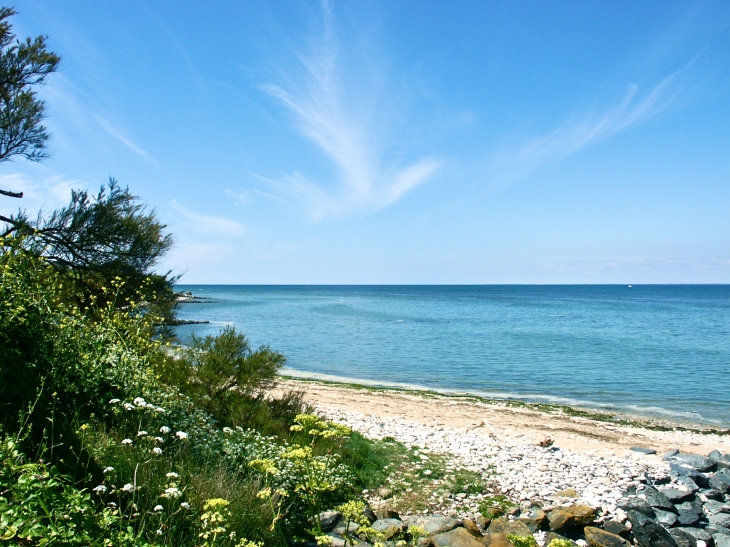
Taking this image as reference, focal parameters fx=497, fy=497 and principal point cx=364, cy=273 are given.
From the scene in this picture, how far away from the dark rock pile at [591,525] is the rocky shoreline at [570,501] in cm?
2

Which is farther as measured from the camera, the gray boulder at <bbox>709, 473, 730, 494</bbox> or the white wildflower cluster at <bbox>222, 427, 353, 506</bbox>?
the gray boulder at <bbox>709, 473, 730, 494</bbox>

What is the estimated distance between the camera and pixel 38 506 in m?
3.64

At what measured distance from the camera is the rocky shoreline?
751 centimetres

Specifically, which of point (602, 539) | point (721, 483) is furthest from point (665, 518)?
point (721, 483)

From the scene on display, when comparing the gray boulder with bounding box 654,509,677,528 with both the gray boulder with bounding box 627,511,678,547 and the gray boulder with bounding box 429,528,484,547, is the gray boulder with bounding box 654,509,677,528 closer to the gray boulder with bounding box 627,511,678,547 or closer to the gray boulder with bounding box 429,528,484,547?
the gray boulder with bounding box 627,511,678,547

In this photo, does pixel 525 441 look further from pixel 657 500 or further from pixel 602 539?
pixel 602 539

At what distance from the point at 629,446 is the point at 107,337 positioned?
1394 centimetres

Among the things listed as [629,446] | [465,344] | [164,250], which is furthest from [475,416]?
[465,344]

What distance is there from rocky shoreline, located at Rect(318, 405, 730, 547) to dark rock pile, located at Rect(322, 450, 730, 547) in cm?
2

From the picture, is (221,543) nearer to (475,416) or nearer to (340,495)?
(340,495)

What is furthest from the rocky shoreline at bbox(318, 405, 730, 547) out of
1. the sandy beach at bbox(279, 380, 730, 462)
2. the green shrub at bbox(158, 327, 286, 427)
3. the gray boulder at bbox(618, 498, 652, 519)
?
the green shrub at bbox(158, 327, 286, 427)

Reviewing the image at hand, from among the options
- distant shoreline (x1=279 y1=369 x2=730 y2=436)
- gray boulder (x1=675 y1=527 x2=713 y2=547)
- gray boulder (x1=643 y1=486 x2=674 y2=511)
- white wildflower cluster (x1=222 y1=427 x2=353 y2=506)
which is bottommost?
distant shoreline (x1=279 y1=369 x2=730 y2=436)

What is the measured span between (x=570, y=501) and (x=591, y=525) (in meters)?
1.00

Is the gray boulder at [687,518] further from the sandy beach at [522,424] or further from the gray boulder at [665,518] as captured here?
the sandy beach at [522,424]
